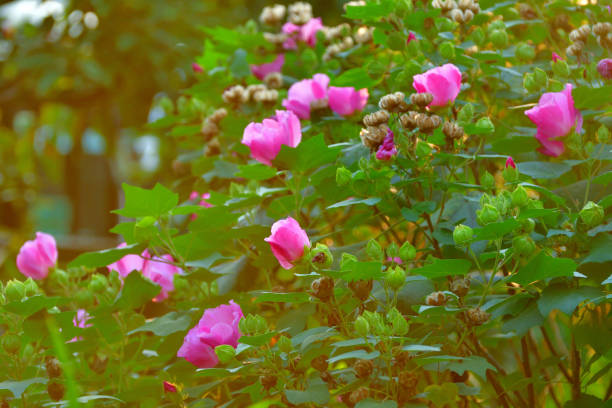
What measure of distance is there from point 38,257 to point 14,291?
23 cm

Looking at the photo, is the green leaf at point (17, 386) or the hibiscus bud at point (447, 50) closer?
the green leaf at point (17, 386)

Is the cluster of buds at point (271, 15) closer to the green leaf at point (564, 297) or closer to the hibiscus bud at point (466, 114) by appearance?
the hibiscus bud at point (466, 114)

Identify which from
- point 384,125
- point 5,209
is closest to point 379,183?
point 384,125

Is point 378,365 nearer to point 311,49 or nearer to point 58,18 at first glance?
point 311,49

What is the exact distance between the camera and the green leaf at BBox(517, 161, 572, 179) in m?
1.04

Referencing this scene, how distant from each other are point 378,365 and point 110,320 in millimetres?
411

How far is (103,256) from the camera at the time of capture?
112 centimetres

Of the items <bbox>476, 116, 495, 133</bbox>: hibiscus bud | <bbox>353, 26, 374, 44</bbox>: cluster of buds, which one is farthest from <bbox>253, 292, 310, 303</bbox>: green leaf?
<bbox>353, 26, 374, 44</bbox>: cluster of buds

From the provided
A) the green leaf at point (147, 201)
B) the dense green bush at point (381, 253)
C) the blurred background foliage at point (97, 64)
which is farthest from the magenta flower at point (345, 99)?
the blurred background foliage at point (97, 64)

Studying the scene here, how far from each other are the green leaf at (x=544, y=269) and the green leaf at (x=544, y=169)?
21 centimetres

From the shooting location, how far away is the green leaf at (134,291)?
3.59 ft

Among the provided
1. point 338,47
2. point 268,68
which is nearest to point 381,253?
point 338,47

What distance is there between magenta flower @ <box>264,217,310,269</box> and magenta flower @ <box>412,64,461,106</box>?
0.26 metres

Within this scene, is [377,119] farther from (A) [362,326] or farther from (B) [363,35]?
(B) [363,35]
